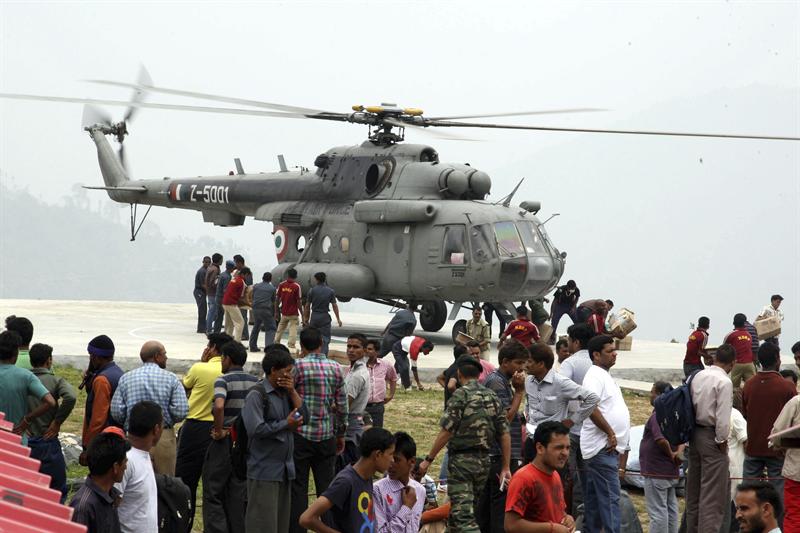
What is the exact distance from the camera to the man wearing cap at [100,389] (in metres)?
8.27

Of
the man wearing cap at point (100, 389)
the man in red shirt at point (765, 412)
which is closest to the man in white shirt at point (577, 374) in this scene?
the man in red shirt at point (765, 412)

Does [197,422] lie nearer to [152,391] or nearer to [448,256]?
[152,391]

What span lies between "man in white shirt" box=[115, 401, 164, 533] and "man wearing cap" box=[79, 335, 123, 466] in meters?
1.92

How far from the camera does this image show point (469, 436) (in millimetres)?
8164

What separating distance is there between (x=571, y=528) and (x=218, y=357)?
Answer: 11.6ft

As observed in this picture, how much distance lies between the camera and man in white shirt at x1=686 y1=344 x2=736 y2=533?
891 centimetres

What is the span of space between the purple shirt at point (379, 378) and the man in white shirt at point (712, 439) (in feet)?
9.31

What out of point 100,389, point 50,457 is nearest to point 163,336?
point 50,457

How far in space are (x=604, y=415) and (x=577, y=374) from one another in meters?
0.50

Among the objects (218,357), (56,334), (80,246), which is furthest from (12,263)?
(218,357)

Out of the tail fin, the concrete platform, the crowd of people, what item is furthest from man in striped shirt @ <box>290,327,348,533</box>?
the tail fin

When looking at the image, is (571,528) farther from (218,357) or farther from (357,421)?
(218,357)

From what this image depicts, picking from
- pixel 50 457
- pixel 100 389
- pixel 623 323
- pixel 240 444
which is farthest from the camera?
pixel 623 323

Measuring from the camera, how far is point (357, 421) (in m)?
9.36
